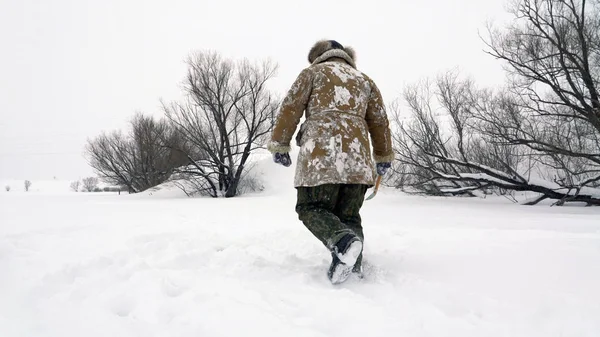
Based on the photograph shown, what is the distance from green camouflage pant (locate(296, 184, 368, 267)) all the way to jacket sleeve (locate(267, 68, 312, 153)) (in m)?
0.33

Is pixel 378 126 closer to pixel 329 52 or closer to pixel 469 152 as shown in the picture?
pixel 329 52

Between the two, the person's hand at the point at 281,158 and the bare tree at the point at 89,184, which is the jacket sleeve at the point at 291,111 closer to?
the person's hand at the point at 281,158

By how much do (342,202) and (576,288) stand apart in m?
1.23

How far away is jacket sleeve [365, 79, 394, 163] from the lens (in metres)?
2.17

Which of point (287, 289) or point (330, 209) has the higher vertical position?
point (330, 209)

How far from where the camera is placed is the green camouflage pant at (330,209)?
1.75 meters

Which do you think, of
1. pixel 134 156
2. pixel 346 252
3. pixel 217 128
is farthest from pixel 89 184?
pixel 346 252

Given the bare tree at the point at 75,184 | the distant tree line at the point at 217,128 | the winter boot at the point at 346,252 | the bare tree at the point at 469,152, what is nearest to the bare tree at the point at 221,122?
the distant tree line at the point at 217,128

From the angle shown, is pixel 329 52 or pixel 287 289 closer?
pixel 287 289

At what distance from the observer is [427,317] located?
1.31 m

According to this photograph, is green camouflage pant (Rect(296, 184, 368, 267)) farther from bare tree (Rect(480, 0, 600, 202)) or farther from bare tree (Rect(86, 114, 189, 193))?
bare tree (Rect(86, 114, 189, 193))

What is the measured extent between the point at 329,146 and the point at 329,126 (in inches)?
5.3

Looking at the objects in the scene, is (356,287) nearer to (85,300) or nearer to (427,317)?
(427,317)

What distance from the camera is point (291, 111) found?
200 centimetres
